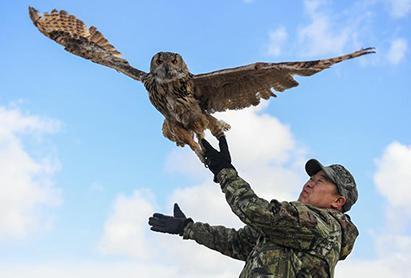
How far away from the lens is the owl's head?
4.91 meters

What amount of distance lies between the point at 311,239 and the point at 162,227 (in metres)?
1.40

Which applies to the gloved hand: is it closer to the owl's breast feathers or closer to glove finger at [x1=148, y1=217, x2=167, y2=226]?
the owl's breast feathers

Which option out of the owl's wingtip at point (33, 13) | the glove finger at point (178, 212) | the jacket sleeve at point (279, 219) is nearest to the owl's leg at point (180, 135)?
the glove finger at point (178, 212)

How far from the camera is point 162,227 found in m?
4.94

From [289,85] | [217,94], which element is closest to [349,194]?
[289,85]

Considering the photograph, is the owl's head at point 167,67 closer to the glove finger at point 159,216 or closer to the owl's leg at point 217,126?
the owl's leg at point 217,126

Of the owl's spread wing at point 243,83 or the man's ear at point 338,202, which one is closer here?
the man's ear at point 338,202

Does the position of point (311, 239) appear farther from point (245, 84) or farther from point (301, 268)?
point (245, 84)

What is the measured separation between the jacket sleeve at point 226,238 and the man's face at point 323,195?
526 millimetres

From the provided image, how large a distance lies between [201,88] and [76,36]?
2.22m

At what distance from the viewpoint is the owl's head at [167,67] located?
4.91m

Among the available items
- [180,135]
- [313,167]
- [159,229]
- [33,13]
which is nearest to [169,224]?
[159,229]

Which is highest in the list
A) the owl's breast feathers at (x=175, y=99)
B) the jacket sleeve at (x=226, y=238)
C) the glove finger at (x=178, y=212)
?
the owl's breast feathers at (x=175, y=99)

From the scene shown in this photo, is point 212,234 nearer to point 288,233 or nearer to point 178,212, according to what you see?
point 178,212
